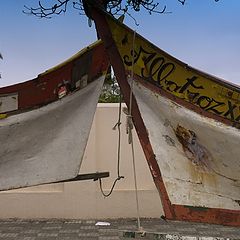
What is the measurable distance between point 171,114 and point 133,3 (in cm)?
173

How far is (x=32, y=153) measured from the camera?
3082 mm

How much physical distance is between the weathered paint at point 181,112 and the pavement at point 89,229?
3326 millimetres

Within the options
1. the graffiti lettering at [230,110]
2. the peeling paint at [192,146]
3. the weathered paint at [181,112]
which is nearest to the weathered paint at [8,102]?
the weathered paint at [181,112]

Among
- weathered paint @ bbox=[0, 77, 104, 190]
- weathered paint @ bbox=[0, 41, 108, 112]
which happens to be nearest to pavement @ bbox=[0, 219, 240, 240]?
weathered paint @ bbox=[0, 77, 104, 190]

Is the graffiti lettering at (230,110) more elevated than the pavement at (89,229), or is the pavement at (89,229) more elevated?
the graffiti lettering at (230,110)

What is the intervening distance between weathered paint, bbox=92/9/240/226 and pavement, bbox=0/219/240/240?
131 inches

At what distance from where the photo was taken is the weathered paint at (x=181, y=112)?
2877 mm

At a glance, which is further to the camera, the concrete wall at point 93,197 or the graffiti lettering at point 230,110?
the concrete wall at point 93,197

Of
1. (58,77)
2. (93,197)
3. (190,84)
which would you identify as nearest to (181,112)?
(190,84)

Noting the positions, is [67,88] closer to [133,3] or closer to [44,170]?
[44,170]

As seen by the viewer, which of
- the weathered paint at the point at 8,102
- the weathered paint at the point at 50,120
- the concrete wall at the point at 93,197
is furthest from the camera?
the concrete wall at the point at 93,197

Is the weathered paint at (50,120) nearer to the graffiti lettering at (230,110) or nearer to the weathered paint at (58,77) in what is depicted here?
the weathered paint at (58,77)

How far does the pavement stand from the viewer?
6.47 meters

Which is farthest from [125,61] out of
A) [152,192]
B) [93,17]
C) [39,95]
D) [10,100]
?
[152,192]
